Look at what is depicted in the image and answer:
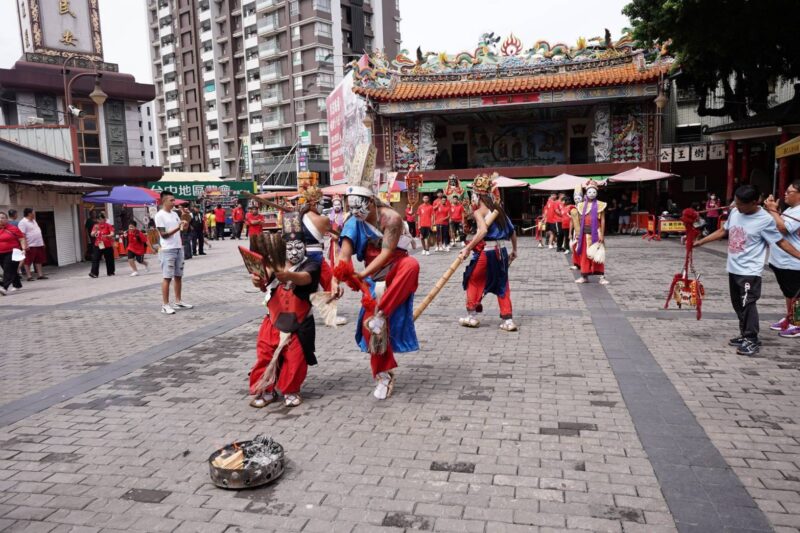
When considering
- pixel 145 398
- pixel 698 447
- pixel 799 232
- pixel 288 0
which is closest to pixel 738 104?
pixel 799 232

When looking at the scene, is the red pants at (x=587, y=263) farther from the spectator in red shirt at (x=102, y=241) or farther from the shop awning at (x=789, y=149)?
the spectator in red shirt at (x=102, y=241)

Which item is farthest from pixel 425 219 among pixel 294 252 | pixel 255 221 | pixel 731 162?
pixel 294 252

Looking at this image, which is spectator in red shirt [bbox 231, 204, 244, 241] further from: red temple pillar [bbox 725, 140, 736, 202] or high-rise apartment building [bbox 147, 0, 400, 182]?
red temple pillar [bbox 725, 140, 736, 202]

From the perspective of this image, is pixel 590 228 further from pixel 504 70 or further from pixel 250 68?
pixel 250 68

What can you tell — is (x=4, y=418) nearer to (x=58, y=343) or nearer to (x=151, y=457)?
(x=151, y=457)

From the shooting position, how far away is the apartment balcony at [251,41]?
184ft

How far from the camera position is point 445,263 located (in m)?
14.2

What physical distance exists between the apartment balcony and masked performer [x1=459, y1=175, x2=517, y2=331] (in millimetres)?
55350

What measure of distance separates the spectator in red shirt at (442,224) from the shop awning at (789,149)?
8874 mm

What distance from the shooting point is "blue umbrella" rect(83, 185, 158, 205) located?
18641 mm

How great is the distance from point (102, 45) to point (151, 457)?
30149 mm

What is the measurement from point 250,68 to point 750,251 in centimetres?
5790

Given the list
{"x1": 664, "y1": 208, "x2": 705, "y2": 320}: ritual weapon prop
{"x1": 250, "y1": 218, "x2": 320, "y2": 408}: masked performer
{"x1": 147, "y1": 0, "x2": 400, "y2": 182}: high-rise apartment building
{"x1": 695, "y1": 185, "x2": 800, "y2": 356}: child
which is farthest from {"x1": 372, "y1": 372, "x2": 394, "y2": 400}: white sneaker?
{"x1": 147, "y1": 0, "x2": 400, "y2": 182}: high-rise apartment building

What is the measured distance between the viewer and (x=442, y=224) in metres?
17.6
